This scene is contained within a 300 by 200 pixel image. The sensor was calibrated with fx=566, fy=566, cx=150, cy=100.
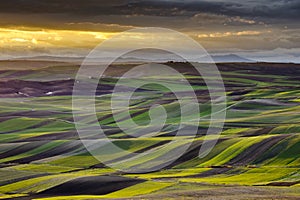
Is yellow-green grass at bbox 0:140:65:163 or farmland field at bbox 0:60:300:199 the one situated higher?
yellow-green grass at bbox 0:140:65:163

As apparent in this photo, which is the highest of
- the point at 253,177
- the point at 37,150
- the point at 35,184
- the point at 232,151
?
the point at 37,150

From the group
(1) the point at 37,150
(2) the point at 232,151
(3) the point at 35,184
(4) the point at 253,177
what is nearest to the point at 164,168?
(2) the point at 232,151

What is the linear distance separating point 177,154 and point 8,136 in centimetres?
4796

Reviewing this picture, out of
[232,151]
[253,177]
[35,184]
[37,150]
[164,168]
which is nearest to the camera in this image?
[35,184]

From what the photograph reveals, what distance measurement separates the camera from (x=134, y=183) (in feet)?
217

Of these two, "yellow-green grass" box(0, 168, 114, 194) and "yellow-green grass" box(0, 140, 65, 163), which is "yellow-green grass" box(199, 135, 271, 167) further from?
"yellow-green grass" box(0, 140, 65, 163)

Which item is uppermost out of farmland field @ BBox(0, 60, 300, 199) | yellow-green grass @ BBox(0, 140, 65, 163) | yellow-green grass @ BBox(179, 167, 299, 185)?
yellow-green grass @ BBox(0, 140, 65, 163)

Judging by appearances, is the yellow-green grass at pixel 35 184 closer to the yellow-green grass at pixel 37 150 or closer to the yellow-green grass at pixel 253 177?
the yellow-green grass at pixel 253 177

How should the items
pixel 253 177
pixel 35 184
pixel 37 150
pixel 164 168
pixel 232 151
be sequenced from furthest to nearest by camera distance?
pixel 37 150
pixel 232 151
pixel 164 168
pixel 253 177
pixel 35 184

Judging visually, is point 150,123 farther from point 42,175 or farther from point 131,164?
point 42,175

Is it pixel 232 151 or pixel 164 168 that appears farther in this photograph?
pixel 232 151

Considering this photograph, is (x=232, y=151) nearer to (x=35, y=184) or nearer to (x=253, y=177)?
(x=253, y=177)

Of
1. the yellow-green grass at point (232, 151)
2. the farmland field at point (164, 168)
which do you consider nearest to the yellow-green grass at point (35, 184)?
the farmland field at point (164, 168)

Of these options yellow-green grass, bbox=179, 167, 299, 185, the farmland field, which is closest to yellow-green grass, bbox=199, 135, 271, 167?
the farmland field
